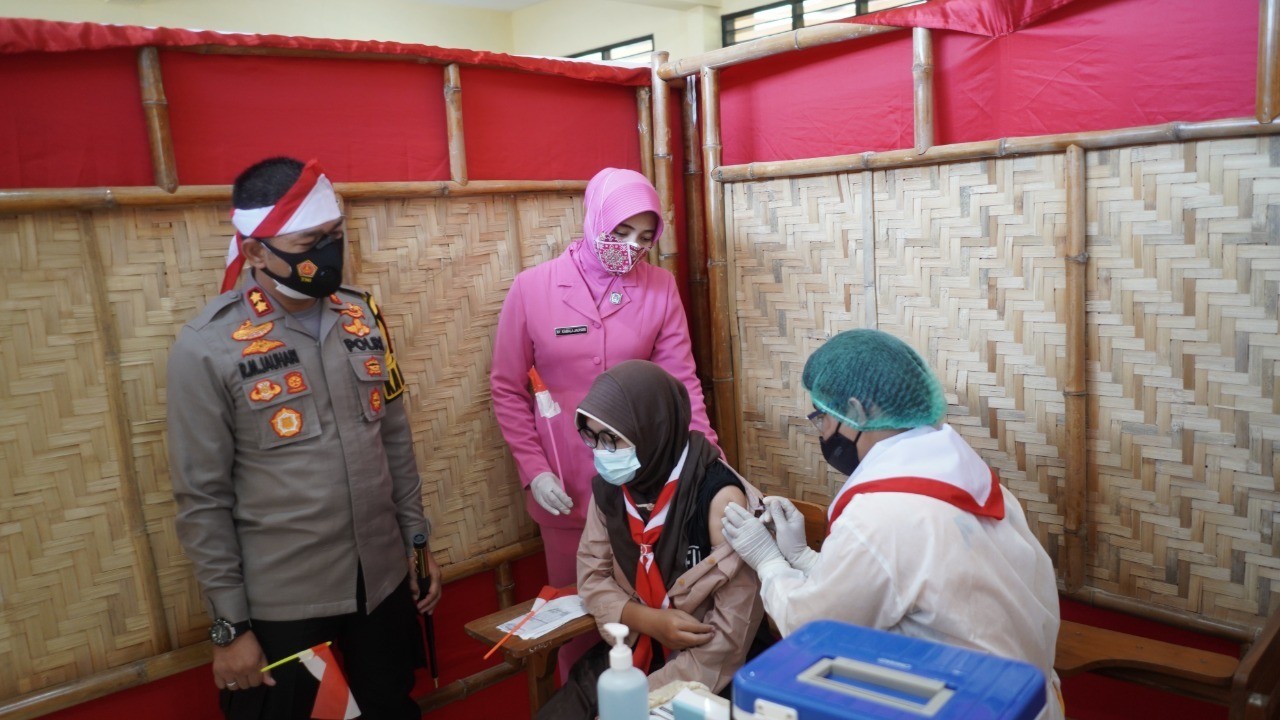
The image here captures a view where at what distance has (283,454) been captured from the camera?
2.31 m

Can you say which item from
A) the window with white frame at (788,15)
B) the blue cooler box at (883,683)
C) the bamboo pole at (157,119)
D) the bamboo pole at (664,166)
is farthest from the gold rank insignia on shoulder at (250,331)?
the window with white frame at (788,15)

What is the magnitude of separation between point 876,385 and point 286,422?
149cm

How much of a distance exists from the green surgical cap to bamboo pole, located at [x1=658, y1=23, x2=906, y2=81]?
151 centimetres

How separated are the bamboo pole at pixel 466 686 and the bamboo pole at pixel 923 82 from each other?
2.30m

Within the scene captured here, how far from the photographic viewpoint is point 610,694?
1419mm

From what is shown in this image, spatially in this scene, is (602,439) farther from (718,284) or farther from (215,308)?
(718,284)

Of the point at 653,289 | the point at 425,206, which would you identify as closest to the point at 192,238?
the point at 425,206

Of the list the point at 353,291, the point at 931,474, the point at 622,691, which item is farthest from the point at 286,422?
the point at 931,474

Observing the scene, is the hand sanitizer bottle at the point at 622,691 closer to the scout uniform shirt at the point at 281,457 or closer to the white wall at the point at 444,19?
the scout uniform shirt at the point at 281,457

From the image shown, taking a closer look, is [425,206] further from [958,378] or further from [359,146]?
[958,378]

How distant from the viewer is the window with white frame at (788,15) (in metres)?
7.07

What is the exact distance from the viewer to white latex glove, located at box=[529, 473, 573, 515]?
2.86 meters

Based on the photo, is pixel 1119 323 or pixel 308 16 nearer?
pixel 1119 323

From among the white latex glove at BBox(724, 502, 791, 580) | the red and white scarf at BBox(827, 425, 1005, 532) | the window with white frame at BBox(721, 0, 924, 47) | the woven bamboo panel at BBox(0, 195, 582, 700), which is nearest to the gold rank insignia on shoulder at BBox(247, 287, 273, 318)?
the woven bamboo panel at BBox(0, 195, 582, 700)
